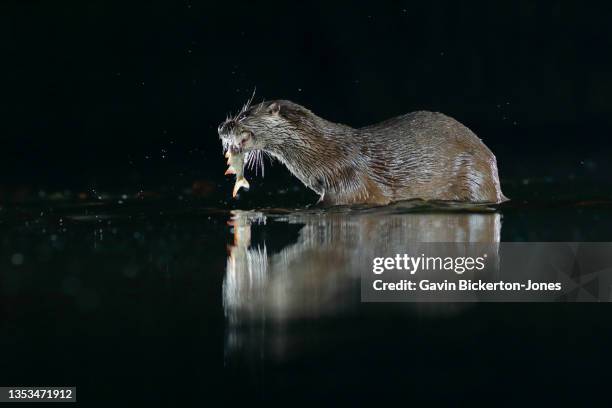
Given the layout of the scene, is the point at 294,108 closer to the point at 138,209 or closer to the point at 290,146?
the point at 290,146

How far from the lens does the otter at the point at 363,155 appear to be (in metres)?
10.0

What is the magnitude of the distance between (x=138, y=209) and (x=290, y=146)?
1.94 metres

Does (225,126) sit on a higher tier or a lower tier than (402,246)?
higher

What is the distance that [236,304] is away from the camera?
5.94m

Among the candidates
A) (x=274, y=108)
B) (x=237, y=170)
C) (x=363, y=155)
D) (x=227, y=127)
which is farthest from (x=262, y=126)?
(x=363, y=155)

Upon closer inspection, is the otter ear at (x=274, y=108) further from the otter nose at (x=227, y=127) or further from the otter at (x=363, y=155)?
the otter nose at (x=227, y=127)

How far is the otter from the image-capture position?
10.0 m

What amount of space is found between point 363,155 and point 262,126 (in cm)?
116

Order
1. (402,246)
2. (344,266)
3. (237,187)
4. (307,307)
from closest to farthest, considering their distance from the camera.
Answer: (307,307) → (344,266) → (402,246) → (237,187)

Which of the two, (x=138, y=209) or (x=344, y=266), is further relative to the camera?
(x=138, y=209)

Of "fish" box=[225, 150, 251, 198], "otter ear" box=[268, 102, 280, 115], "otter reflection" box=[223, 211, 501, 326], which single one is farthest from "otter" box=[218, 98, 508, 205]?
"otter reflection" box=[223, 211, 501, 326]

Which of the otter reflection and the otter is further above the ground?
the otter

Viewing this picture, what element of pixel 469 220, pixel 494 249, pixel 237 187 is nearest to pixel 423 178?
pixel 469 220

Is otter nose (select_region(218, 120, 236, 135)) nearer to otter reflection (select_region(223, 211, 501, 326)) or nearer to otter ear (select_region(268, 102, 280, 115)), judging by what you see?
otter ear (select_region(268, 102, 280, 115))
